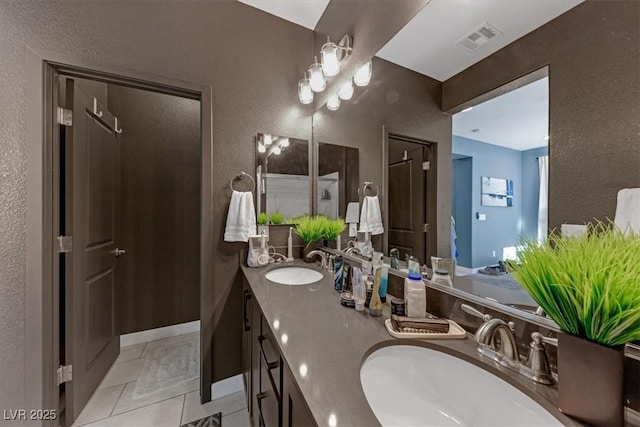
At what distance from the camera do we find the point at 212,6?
5.77 ft

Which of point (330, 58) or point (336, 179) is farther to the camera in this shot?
point (336, 179)

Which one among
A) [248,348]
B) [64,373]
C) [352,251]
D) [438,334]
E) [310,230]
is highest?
[310,230]

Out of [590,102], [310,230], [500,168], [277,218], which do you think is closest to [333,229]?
[310,230]

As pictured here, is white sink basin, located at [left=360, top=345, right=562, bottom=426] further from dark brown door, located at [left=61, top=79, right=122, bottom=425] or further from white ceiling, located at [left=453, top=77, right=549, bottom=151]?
dark brown door, located at [left=61, top=79, right=122, bottom=425]

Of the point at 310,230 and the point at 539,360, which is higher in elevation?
the point at 310,230

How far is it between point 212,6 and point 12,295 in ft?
6.88

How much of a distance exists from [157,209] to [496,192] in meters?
2.82

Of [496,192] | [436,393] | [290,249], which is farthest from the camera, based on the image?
[290,249]

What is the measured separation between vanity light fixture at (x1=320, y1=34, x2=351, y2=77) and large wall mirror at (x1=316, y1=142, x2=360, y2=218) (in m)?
0.51

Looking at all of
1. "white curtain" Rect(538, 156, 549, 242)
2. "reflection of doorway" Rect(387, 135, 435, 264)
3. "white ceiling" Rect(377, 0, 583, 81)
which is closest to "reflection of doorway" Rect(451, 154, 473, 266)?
"reflection of doorway" Rect(387, 135, 435, 264)

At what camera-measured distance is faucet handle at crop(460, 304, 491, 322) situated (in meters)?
0.76

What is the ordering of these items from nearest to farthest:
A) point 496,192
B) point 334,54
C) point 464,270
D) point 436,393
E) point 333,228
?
point 436,393 → point 496,192 → point 464,270 → point 334,54 → point 333,228

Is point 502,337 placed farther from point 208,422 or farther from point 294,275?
point 208,422

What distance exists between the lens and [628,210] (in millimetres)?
536
